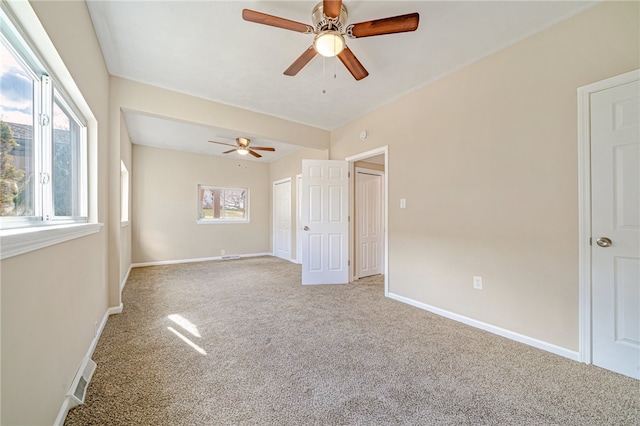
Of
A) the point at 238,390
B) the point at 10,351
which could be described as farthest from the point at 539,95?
the point at 10,351

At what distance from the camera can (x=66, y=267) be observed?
1.45 meters

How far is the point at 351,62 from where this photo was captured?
214cm

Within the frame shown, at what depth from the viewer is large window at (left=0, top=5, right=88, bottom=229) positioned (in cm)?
110

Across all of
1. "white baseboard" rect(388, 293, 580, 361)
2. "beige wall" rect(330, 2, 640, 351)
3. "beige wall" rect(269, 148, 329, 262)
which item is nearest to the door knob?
"beige wall" rect(330, 2, 640, 351)

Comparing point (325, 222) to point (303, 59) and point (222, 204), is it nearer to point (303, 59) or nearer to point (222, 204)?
point (303, 59)

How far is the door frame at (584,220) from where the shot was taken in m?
1.89

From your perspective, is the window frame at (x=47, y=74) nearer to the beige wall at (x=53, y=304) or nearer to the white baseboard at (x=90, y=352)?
the beige wall at (x=53, y=304)

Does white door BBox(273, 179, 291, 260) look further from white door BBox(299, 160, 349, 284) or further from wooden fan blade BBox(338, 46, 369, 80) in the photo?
wooden fan blade BBox(338, 46, 369, 80)

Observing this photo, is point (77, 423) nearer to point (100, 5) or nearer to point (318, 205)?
point (100, 5)

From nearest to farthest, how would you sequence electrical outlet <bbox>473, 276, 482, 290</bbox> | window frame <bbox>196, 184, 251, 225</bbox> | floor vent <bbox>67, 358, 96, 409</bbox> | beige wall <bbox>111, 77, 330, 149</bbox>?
floor vent <bbox>67, 358, 96, 409</bbox> → electrical outlet <bbox>473, 276, 482, 290</bbox> → beige wall <bbox>111, 77, 330, 149</bbox> → window frame <bbox>196, 184, 251, 225</bbox>

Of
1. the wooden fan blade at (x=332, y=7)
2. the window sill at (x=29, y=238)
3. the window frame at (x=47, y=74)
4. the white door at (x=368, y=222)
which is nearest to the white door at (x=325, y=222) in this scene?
the white door at (x=368, y=222)

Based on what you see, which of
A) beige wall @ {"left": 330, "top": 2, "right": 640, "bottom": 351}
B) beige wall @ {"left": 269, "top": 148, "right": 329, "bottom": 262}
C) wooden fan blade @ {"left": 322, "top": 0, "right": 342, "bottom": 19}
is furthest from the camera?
beige wall @ {"left": 269, "top": 148, "right": 329, "bottom": 262}

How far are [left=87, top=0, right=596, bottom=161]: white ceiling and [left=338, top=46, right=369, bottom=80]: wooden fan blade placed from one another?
0.96ft

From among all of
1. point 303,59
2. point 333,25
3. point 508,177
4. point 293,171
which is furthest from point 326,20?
point 293,171
